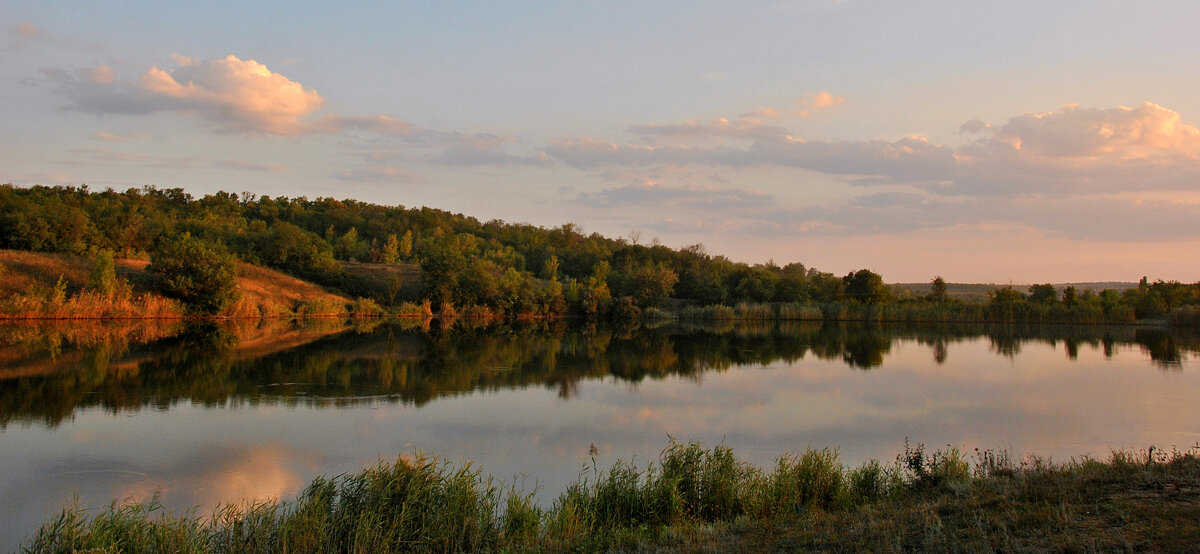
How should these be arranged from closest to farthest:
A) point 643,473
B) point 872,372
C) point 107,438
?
point 643,473 → point 107,438 → point 872,372

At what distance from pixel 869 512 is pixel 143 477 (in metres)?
8.23

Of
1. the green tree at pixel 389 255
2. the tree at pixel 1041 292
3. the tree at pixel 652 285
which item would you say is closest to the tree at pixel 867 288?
the tree at pixel 1041 292

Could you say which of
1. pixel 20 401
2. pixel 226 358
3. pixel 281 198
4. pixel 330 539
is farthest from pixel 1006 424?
pixel 281 198

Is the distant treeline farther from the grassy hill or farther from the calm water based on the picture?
the calm water

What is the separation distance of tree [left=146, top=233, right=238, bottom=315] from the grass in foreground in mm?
35058

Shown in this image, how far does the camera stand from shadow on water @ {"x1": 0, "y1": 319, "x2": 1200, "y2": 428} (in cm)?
1407

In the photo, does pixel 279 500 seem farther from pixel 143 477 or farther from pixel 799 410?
pixel 799 410

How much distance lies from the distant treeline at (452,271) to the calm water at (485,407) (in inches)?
718

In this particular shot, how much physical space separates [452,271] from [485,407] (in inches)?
1673

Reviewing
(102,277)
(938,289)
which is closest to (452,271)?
(102,277)

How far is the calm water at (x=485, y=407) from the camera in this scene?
8.63m

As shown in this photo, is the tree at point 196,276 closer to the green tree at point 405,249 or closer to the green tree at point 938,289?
the green tree at point 405,249

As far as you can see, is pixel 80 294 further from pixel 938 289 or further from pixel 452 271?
pixel 938 289

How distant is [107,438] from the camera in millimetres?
9773
